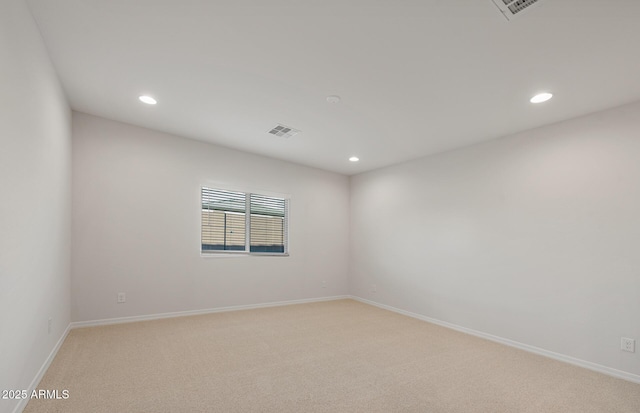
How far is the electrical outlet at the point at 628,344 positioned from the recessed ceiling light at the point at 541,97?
8.21ft

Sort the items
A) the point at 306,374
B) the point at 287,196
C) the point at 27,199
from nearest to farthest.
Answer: the point at 27,199 < the point at 306,374 < the point at 287,196

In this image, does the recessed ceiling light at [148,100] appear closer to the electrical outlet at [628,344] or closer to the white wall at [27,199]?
the white wall at [27,199]

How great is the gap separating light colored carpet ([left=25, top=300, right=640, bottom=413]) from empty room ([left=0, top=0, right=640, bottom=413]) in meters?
0.03

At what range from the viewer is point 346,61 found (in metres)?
2.50

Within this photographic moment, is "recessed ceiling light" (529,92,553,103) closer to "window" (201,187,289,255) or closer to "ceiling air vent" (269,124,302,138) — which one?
"ceiling air vent" (269,124,302,138)

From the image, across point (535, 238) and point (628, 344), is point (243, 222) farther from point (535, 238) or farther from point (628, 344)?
point (628, 344)

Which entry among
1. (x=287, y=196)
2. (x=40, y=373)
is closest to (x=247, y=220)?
(x=287, y=196)

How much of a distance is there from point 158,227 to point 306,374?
10.0 feet

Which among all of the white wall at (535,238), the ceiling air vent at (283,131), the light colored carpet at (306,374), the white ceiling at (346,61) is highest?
the white ceiling at (346,61)

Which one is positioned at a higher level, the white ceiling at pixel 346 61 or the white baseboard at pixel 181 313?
the white ceiling at pixel 346 61

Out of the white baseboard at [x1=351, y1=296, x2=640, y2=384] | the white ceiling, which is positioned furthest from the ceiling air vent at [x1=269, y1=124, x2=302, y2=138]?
the white baseboard at [x1=351, y1=296, x2=640, y2=384]

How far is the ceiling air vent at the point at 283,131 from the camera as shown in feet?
13.2

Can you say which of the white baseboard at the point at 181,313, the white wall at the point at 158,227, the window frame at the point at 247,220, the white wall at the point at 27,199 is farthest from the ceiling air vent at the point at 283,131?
the white baseboard at the point at 181,313

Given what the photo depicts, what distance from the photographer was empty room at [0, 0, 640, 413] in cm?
208
